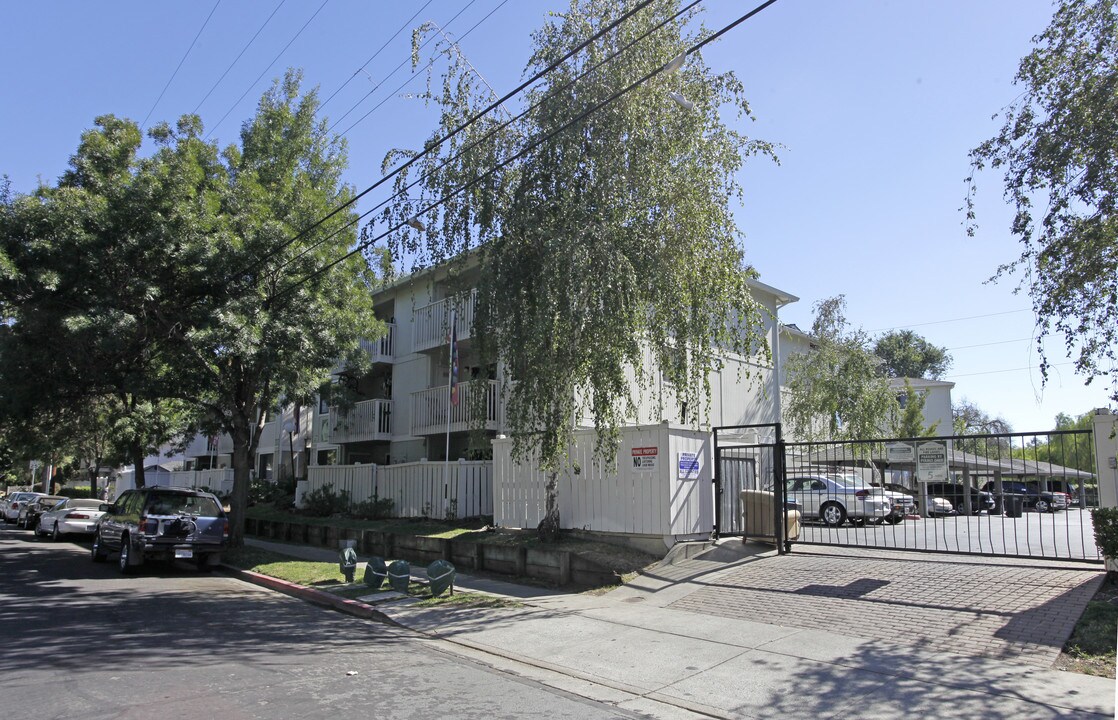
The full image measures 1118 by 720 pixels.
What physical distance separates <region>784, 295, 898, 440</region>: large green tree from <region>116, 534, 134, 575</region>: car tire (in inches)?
823

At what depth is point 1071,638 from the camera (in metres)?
7.43

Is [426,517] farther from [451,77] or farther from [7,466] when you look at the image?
[7,466]

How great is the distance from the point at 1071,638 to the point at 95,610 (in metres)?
12.4

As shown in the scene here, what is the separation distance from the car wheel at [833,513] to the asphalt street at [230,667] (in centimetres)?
1282

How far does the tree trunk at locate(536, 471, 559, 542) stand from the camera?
526 inches

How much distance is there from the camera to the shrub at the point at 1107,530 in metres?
8.57

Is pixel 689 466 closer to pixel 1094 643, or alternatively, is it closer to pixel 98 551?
pixel 1094 643

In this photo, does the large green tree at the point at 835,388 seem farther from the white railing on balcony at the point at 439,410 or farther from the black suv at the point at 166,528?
the black suv at the point at 166,528

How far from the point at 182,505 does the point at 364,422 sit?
374 inches

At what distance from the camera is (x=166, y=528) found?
14.9 m

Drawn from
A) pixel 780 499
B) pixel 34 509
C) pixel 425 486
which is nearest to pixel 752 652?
pixel 780 499

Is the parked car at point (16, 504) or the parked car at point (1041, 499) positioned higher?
the parked car at point (1041, 499)

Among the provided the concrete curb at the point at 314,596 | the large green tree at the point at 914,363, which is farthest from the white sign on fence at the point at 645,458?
the large green tree at the point at 914,363

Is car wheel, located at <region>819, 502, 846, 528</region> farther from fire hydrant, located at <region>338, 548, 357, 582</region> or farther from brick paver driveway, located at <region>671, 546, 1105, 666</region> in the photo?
fire hydrant, located at <region>338, 548, 357, 582</region>
